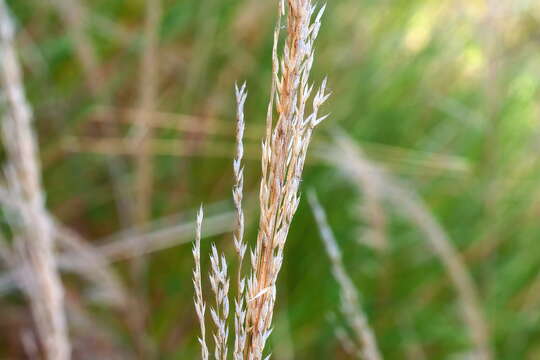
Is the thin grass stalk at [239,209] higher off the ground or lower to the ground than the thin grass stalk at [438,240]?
lower

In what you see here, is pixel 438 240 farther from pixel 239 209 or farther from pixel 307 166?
pixel 239 209

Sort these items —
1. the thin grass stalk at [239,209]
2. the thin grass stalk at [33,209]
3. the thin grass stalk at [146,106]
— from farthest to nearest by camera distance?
1. the thin grass stalk at [146,106]
2. the thin grass stalk at [33,209]
3. the thin grass stalk at [239,209]

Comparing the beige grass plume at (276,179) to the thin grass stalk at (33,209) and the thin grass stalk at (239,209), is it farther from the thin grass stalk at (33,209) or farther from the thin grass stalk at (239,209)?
the thin grass stalk at (33,209)

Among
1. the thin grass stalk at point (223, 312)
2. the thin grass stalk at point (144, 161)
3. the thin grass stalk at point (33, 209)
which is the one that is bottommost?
the thin grass stalk at point (223, 312)

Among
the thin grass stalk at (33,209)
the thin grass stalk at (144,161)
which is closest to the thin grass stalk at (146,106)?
the thin grass stalk at (144,161)

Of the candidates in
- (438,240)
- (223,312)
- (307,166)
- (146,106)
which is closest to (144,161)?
(146,106)

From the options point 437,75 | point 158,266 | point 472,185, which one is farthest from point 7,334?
point 437,75

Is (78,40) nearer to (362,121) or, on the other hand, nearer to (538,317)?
(362,121)

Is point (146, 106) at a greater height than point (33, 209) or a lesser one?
greater
